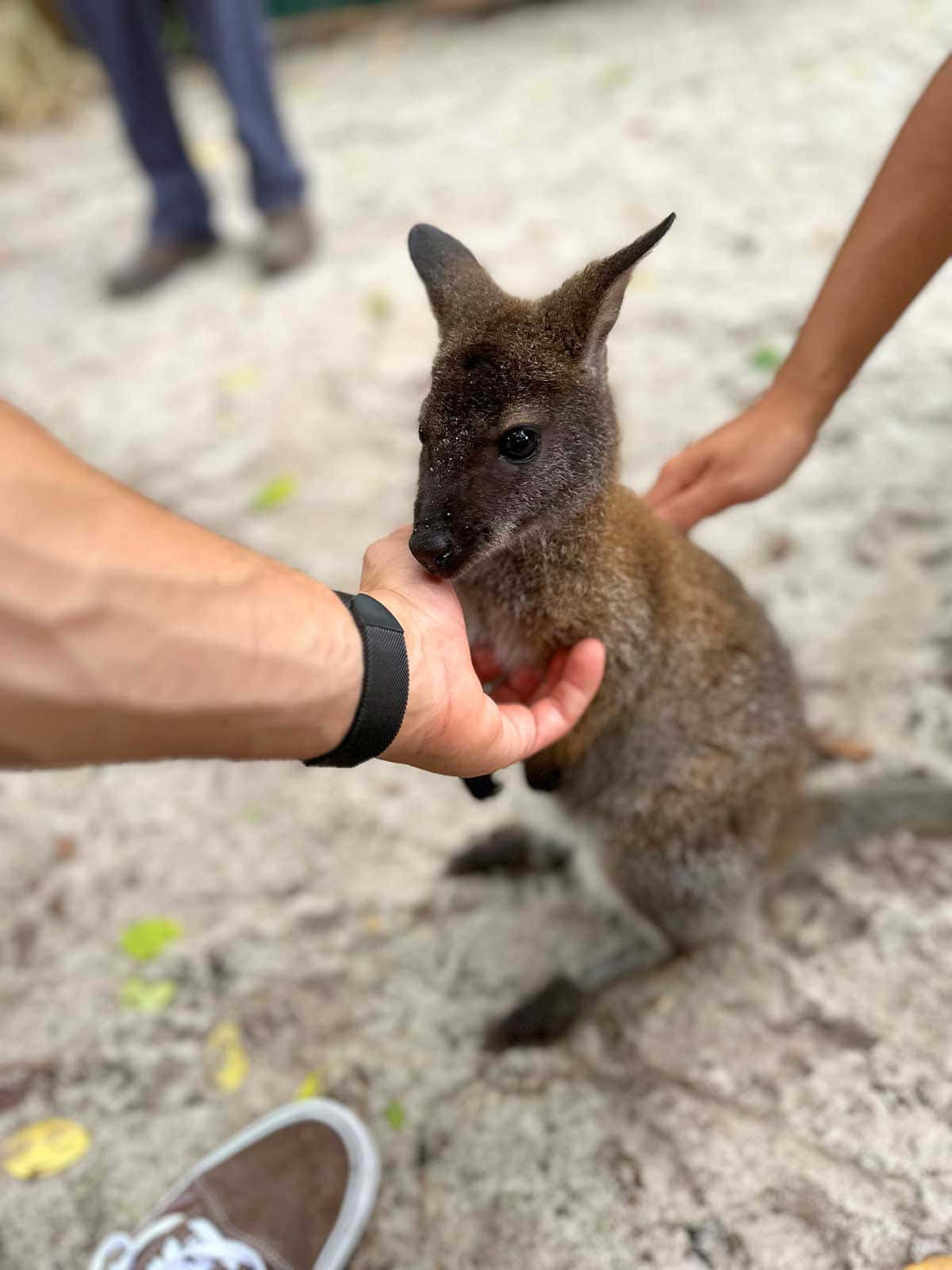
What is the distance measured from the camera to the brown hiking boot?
4.93m

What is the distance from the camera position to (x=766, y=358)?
3.59 m

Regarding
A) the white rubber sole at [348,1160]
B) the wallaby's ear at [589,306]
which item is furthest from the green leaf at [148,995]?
the wallaby's ear at [589,306]

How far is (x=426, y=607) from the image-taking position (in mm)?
1608

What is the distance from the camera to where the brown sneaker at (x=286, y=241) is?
186 inches

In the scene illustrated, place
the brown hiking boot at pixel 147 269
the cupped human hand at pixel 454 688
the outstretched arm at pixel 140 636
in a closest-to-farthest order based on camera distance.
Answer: the outstretched arm at pixel 140 636
the cupped human hand at pixel 454 688
the brown hiking boot at pixel 147 269

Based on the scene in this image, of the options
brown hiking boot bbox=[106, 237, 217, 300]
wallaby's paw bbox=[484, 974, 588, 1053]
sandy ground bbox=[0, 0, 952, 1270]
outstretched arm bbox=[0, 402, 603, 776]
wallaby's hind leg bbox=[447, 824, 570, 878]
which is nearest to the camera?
outstretched arm bbox=[0, 402, 603, 776]

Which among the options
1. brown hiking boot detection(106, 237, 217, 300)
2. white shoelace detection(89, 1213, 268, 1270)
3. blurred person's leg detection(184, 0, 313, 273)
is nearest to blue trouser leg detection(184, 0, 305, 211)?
blurred person's leg detection(184, 0, 313, 273)

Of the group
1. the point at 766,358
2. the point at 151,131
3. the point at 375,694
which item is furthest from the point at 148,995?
the point at 151,131

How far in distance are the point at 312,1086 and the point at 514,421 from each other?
154cm

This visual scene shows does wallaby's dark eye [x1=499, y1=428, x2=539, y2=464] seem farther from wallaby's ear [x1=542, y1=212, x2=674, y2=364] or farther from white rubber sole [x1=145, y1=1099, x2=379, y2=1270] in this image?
white rubber sole [x1=145, y1=1099, x2=379, y2=1270]

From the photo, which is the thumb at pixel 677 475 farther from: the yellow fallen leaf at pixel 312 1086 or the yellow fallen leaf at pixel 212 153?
the yellow fallen leaf at pixel 212 153

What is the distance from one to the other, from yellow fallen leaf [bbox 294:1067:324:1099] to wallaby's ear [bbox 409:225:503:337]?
163 centimetres

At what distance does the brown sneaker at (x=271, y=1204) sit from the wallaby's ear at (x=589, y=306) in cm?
162

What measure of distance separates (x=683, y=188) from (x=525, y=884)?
12.0ft
